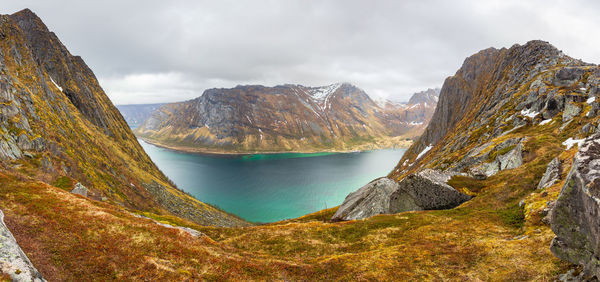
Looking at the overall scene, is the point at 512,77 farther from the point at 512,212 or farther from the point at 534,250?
the point at 534,250

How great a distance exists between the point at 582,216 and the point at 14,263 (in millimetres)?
32111

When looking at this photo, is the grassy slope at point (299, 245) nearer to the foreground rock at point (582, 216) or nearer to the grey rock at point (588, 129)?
the foreground rock at point (582, 216)

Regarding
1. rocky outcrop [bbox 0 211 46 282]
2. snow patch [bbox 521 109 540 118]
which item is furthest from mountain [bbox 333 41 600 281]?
rocky outcrop [bbox 0 211 46 282]

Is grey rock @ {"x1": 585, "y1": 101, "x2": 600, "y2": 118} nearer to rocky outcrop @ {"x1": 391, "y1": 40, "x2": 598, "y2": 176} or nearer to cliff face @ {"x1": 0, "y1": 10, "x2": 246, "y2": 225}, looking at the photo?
rocky outcrop @ {"x1": 391, "y1": 40, "x2": 598, "y2": 176}

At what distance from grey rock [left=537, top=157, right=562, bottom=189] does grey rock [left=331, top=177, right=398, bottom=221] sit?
1939 centimetres

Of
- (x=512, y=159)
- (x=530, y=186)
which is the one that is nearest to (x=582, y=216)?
(x=530, y=186)

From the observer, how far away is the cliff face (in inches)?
2148

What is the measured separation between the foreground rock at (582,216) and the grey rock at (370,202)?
96.9 ft

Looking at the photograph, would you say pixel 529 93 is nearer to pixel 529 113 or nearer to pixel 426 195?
pixel 529 113

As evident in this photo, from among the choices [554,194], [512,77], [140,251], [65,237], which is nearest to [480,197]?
[554,194]

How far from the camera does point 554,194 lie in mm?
26031

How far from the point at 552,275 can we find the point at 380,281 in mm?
10582

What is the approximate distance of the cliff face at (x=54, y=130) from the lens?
54.6 meters

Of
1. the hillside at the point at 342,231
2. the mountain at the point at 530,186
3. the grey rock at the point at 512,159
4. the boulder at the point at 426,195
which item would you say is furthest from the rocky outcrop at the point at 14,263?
the grey rock at the point at 512,159
